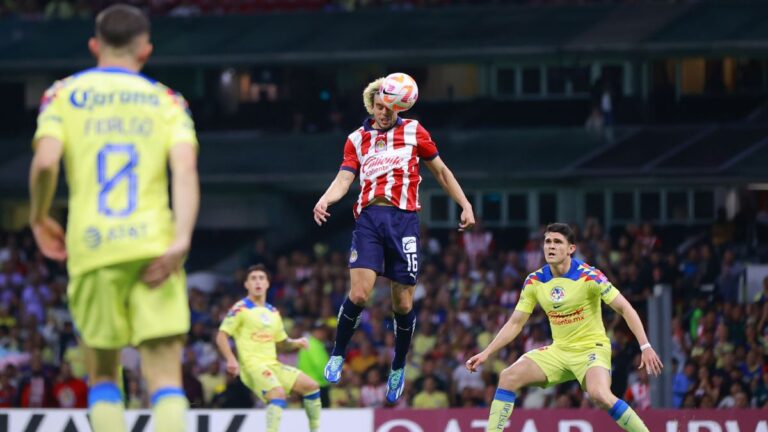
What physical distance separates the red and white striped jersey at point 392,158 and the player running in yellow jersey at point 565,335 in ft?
4.89

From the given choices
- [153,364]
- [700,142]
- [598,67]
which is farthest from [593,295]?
[598,67]

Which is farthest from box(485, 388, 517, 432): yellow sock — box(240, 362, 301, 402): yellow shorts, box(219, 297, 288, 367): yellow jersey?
box(219, 297, 288, 367): yellow jersey

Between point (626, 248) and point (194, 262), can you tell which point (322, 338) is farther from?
point (194, 262)

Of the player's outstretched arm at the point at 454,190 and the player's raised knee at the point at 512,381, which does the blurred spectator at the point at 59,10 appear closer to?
the player's raised knee at the point at 512,381

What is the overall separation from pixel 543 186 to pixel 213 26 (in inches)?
285

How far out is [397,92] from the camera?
35.7ft

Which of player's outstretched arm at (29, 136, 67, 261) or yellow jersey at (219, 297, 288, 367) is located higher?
player's outstretched arm at (29, 136, 67, 261)

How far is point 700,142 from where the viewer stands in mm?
24312

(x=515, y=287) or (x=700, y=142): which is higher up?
(x=700, y=142)

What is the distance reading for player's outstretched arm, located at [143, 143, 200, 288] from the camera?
6254mm

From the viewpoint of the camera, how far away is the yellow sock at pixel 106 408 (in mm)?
6652

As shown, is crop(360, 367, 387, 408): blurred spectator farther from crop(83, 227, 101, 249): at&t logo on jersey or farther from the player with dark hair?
crop(83, 227, 101, 249): at&t logo on jersey

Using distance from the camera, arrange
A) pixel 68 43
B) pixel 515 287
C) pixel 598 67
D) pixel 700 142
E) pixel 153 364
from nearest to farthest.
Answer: pixel 153 364
pixel 515 287
pixel 700 142
pixel 598 67
pixel 68 43

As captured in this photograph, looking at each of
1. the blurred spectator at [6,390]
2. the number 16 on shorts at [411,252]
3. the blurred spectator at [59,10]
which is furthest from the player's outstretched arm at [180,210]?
the blurred spectator at [59,10]
